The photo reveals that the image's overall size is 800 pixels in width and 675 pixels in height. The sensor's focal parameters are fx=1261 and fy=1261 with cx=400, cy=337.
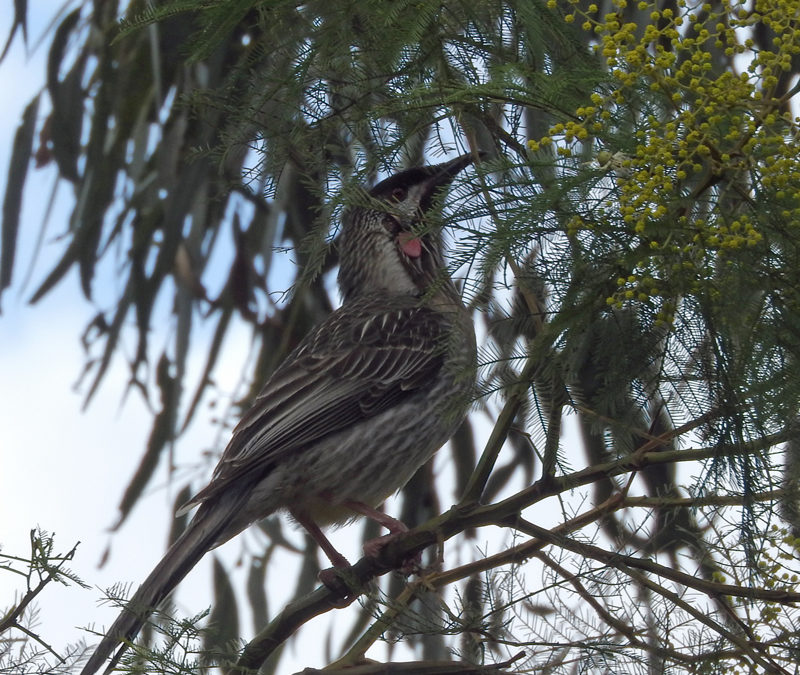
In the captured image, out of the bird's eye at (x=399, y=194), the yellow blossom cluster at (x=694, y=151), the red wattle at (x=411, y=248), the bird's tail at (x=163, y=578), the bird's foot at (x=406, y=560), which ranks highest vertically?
the red wattle at (x=411, y=248)

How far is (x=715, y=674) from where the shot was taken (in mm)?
1828

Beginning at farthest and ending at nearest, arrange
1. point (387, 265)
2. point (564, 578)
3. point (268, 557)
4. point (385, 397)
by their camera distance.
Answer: point (268, 557), point (387, 265), point (385, 397), point (564, 578)

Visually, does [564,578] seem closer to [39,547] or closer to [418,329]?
[39,547]

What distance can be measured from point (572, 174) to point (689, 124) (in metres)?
0.18

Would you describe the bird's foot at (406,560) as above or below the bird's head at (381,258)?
below

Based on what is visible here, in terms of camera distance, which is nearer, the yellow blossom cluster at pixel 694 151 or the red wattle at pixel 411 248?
the yellow blossom cluster at pixel 694 151

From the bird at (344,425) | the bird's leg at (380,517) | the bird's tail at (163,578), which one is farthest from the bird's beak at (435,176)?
the bird's tail at (163,578)

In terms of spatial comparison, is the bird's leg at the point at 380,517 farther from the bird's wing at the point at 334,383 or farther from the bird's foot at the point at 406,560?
the bird's wing at the point at 334,383

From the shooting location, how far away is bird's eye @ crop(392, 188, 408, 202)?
9.11 ft

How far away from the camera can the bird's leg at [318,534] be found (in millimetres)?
2789

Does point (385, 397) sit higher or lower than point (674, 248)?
higher

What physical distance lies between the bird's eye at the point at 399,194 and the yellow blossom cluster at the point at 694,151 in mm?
1257

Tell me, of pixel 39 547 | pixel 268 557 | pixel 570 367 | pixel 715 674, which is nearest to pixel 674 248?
pixel 570 367

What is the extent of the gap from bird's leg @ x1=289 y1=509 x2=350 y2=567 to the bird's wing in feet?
0.71
